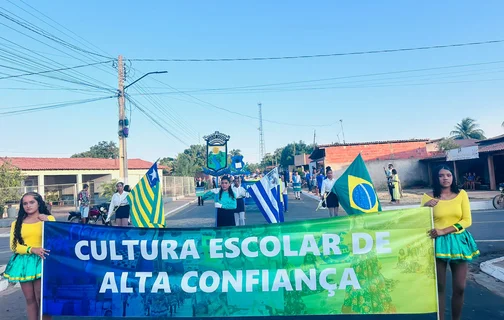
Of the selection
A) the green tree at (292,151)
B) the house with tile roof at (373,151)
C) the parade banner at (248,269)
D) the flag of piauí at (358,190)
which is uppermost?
the green tree at (292,151)

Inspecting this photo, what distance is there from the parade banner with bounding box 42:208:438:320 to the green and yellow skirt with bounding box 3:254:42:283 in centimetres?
12

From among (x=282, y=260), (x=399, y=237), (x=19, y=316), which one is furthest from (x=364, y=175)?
(x=19, y=316)

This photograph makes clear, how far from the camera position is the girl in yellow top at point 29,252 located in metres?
3.96

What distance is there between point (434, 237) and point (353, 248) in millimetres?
828

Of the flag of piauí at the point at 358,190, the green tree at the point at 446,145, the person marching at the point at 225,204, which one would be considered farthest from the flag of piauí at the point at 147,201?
the green tree at the point at 446,145

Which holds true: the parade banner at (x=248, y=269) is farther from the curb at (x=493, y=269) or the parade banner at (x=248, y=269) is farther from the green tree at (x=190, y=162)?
the green tree at (x=190, y=162)

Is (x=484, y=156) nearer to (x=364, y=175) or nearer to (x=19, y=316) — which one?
(x=364, y=175)

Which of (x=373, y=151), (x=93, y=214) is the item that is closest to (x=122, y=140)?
(x=93, y=214)

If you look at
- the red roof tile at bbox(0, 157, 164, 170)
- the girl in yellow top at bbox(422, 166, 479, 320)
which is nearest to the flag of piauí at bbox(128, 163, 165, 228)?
the girl in yellow top at bbox(422, 166, 479, 320)

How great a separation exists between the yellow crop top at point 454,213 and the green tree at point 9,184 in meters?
21.3

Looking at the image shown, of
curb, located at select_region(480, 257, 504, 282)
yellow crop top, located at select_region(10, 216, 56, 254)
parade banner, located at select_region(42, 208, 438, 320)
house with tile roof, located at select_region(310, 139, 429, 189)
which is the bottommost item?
curb, located at select_region(480, 257, 504, 282)

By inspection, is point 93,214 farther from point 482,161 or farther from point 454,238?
point 482,161

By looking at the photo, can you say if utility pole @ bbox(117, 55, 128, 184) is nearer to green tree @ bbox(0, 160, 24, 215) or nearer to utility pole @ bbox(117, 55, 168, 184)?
utility pole @ bbox(117, 55, 168, 184)

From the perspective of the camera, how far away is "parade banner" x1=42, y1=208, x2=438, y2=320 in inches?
152
